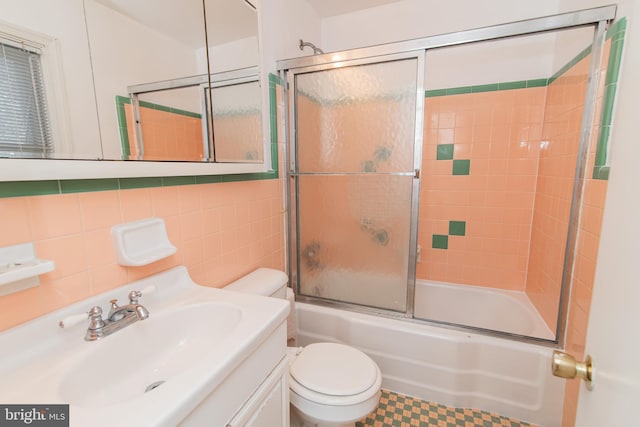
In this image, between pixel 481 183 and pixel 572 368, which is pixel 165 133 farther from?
pixel 481 183

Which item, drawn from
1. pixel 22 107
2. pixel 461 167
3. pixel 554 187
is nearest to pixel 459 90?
pixel 461 167

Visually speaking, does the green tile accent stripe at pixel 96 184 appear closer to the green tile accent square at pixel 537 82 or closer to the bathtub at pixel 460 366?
the bathtub at pixel 460 366

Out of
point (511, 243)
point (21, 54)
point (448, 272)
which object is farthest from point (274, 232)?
point (511, 243)

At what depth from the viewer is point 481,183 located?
2215 millimetres

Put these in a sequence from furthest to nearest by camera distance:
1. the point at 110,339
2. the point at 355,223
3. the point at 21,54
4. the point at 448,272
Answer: the point at 448,272, the point at 355,223, the point at 110,339, the point at 21,54

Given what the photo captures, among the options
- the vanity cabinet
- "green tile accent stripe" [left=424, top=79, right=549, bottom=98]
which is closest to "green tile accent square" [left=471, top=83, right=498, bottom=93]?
"green tile accent stripe" [left=424, top=79, right=549, bottom=98]

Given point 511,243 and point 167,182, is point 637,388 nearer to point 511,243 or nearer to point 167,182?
point 167,182

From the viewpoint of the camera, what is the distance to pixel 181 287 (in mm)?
1147

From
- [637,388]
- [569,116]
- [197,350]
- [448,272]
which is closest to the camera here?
[637,388]

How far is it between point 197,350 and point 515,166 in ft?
7.59

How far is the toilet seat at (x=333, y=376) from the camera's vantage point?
3.87ft

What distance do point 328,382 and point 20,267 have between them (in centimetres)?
110

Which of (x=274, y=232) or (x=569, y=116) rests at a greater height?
(x=569, y=116)

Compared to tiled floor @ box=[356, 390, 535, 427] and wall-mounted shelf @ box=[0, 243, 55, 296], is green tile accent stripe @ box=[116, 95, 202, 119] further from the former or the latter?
tiled floor @ box=[356, 390, 535, 427]
